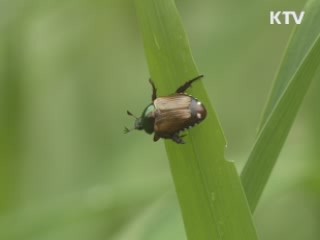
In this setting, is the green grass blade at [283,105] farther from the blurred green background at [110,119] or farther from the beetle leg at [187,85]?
the blurred green background at [110,119]

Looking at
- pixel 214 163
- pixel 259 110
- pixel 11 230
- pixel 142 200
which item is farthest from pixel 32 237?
pixel 259 110

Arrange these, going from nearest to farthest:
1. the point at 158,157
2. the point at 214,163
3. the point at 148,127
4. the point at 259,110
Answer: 1. the point at 214,163
2. the point at 148,127
3. the point at 158,157
4. the point at 259,110

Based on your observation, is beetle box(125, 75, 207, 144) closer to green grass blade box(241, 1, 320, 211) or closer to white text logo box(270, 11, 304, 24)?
green grass blade box(241, 1, 320, 211)

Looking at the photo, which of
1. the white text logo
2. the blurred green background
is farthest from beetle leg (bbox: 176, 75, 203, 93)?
the white text logo

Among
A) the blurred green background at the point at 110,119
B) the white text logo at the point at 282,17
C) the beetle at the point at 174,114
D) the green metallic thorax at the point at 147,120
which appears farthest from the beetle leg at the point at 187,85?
the white text logo at the point at 282,17

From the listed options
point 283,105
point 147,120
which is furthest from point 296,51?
point 147,120

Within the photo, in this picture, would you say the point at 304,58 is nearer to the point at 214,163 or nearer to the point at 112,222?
the point at 214,163
